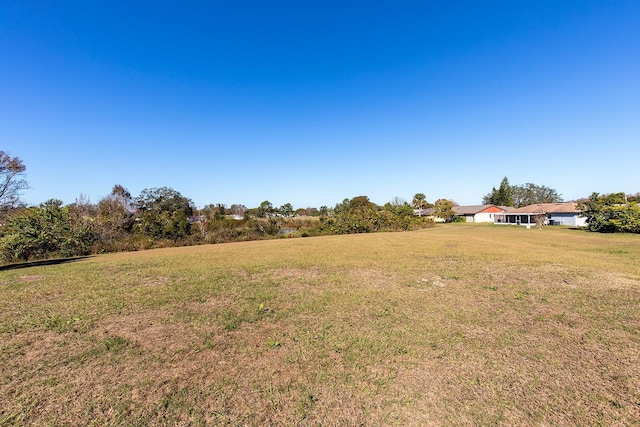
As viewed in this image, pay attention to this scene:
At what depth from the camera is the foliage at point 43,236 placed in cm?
1216

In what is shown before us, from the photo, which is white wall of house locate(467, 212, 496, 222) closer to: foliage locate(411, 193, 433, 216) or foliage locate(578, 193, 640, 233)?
foliage locate(411, 193, 433, 216)

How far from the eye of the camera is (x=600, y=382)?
276 cm

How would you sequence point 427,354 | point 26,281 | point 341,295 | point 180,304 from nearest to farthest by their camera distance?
point 427,354, point 180,304, point 341,295, point 26,281

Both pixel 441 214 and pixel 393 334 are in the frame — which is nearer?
pixel 393 334

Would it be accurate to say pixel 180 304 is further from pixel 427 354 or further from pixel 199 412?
pixel 427 354

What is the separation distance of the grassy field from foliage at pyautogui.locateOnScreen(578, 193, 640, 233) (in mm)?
25133

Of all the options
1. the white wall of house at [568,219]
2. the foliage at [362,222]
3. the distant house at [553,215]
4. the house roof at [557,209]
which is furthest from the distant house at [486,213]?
the foliage at [362,222]

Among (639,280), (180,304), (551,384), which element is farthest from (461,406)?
(639,280)

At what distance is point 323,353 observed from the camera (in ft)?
11.2

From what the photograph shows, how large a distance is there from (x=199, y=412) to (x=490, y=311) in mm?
4787

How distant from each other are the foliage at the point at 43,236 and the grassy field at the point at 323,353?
8065mm

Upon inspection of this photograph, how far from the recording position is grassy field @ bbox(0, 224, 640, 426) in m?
2.40

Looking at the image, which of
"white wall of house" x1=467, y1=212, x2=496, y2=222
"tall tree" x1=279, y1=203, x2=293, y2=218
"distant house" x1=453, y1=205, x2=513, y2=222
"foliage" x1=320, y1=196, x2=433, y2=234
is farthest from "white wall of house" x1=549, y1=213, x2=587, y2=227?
"tall tree" x1=279, y1=203, x2=293, y2=218

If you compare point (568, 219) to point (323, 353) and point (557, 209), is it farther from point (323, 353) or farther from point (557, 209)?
point (323, 353)
